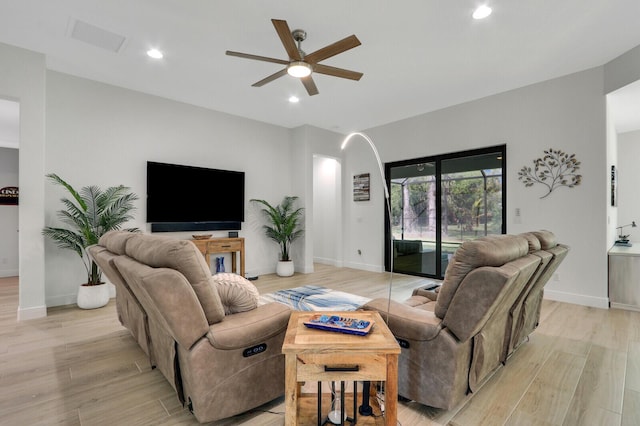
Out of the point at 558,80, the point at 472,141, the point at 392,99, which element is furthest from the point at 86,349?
the point at 558,80

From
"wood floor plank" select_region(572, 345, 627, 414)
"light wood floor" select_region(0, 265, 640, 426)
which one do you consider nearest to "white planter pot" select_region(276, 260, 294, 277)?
"light wood floor" select_region(0, 265, 640, 426)

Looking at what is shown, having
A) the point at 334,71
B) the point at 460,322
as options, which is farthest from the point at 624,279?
the point at 334,71

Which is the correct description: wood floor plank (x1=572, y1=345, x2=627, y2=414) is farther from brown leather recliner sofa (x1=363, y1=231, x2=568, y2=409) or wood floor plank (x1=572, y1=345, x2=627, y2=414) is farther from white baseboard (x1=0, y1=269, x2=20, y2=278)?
white baseboard (x1=0, y1=269, x2=20, y2=278)

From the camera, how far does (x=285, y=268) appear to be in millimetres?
5488

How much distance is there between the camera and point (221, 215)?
5.00m

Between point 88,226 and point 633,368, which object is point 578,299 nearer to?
point 633,368

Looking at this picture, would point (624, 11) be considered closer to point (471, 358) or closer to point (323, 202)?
point (471, 358)

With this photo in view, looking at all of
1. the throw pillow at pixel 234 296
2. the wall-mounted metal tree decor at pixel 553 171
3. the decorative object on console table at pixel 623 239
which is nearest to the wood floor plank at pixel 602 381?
the throw pillow at pixel 234 296

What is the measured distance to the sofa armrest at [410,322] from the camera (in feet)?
5.37

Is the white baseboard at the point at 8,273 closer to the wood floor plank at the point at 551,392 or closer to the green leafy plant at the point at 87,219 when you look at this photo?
the green leafy plant at the point at 87,219

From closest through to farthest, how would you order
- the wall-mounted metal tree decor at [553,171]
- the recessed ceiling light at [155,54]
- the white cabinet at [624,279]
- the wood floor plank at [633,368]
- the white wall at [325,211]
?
1. the wood floor plank at [633,368]
2. the recessed ceiling light at [155,54]
3. the white cabinet at [624,279]
4. the wall-mounted metal tree decor at [553,171]
5. the white wall at [325,211]

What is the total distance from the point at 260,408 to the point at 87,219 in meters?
3.19

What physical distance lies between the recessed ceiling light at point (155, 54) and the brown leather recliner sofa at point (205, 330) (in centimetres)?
241

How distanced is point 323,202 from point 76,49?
513cm
